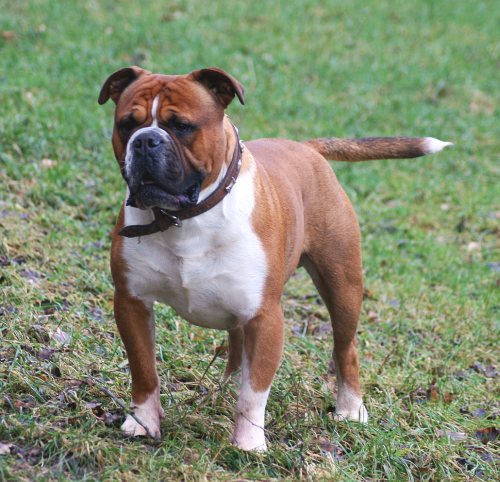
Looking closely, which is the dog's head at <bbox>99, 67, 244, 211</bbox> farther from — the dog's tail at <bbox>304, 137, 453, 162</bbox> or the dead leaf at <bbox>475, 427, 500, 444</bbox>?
the dead leaf at <bbox>475, 427, 500, 444</bbox>

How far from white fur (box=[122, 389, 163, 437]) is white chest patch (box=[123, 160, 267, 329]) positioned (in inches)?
20.2

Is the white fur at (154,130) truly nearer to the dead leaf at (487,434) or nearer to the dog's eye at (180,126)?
the dog's eye at (180,126)

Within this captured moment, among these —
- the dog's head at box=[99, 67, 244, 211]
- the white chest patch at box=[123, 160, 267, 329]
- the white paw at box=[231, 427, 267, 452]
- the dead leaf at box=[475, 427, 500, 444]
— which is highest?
the dog's head at box=[99, 67, 244, 211]

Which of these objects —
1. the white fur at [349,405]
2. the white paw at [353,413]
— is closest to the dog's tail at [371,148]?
the white fur at [349,405]

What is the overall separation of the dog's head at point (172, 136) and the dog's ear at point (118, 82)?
0.42 feet

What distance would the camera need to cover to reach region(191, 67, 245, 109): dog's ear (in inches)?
156

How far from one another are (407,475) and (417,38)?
10.8 meters

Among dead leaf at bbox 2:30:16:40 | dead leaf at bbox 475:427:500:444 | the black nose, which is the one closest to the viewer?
the black nose

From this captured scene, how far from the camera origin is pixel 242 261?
402 cm

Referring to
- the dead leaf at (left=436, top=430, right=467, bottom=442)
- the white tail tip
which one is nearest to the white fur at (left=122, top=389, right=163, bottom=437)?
the dead leaf at (left=436, top=430, right=467, bottom=442)

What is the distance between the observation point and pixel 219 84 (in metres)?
4.02

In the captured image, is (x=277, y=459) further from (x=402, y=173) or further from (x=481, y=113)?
(x=481, y=113)

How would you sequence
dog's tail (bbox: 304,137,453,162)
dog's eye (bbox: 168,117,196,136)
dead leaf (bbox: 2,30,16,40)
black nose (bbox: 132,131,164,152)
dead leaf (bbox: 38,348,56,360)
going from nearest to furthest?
1. black nose (bbox: 132,131,164,152)
2. dog's eye (bbox: 168,117,196,136)
3. dead leaf (bbox: 38,348,56,360)
4. dog's tail (bbox: 304,137,453,162)
5. dead leaf (bbox: 2,30,16,40)

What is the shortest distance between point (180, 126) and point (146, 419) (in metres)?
1.34
